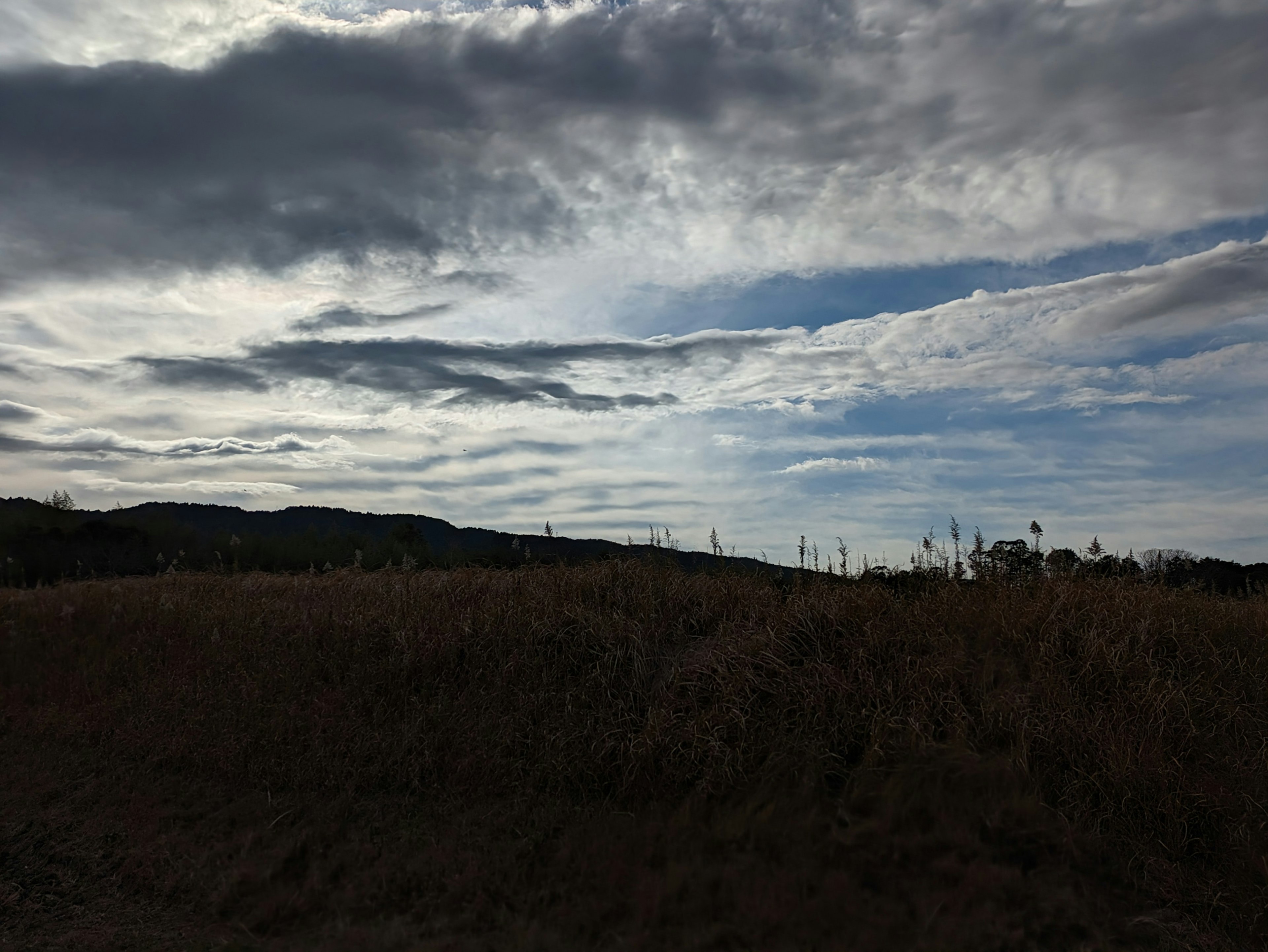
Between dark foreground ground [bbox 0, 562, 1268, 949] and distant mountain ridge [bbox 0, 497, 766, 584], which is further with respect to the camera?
distant mountain ridge [bbox 0, 497, 766, 584]

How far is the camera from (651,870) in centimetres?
616

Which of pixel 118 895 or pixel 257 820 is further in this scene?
pixel 257 820

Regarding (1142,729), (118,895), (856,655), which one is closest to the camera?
(118,895)

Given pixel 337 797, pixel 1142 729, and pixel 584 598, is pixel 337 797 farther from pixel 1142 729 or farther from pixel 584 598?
pixel 1142 729

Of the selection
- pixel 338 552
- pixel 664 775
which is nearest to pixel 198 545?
pixel 338 552

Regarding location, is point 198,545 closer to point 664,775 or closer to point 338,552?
point 338,552

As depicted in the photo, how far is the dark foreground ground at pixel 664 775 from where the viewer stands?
583 cm

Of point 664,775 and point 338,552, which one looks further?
point 338,552

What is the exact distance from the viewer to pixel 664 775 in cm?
717

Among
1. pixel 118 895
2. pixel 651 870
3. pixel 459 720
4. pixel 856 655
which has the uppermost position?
pixel 856 655

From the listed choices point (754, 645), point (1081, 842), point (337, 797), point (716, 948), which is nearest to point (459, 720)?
point (337, 797)

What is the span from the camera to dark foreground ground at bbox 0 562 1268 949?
5828 mm

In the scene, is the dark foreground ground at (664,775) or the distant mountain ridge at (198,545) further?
the distant mountain ridge at (198,545)

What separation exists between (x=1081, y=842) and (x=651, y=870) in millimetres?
3210
